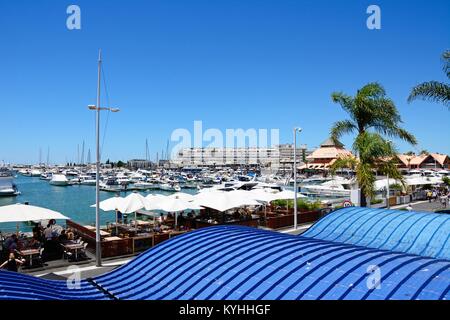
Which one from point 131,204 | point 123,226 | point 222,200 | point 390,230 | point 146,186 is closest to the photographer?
point 390,230

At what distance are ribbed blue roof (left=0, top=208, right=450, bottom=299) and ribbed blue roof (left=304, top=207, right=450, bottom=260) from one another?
23.2 inches


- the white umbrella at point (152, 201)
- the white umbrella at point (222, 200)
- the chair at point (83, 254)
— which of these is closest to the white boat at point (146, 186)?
the white umbrella at point (222, 200)

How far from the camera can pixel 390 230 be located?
14.4 meters

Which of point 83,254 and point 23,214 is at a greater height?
point 23,214

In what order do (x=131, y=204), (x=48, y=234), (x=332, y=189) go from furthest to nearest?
1. (x=332, y=189)
2. (x=131, y=204)
3. (x=48, y=234)

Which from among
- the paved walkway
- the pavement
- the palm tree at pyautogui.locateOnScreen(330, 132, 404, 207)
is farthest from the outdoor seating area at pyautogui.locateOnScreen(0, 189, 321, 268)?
the paved walkway

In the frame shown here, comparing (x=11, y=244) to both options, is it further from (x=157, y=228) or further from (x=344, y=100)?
(x=344, y=100)

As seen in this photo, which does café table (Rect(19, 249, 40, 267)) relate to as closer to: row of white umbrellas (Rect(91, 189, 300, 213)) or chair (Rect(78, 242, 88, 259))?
chair (Rect(78, 242, 88, 259))

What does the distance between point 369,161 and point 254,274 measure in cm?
1948

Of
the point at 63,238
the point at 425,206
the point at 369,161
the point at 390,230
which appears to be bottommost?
the point at 425,206

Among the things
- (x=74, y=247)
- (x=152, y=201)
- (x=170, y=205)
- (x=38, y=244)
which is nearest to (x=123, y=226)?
(x=152, y=201)

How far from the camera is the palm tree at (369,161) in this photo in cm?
2473

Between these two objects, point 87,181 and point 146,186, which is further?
point 87,181
